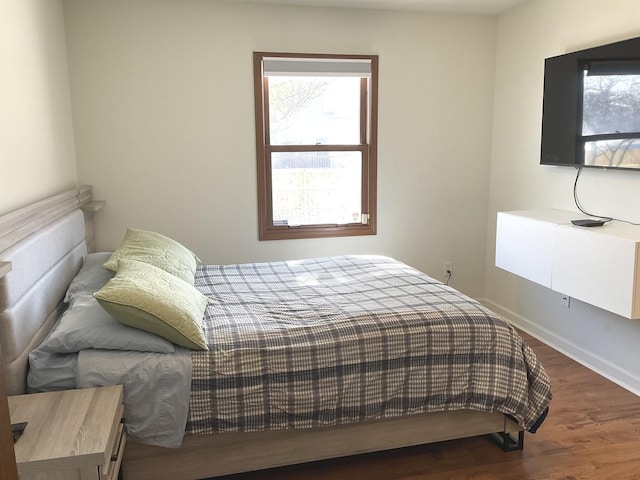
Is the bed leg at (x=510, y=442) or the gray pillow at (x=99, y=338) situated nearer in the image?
the gray pillow at (x=99, y=338)

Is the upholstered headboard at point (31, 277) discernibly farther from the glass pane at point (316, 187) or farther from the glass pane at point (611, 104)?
the glass pane at point (611, 104)

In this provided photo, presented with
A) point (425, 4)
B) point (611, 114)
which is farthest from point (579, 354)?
point (425, 4)

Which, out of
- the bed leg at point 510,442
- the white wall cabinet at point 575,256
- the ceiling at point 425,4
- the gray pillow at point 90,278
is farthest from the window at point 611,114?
the gray pillow at point 90,278

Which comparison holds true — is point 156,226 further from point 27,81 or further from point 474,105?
point 474,105

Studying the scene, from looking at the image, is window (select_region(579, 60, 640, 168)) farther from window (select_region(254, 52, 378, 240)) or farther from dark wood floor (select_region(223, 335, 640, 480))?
window (select_region(254, 52, 378, 240))

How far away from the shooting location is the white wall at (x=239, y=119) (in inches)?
146

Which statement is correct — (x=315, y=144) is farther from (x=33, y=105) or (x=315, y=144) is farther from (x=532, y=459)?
(x=532, y=459)

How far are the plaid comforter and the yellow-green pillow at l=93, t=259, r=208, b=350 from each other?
0.10 m

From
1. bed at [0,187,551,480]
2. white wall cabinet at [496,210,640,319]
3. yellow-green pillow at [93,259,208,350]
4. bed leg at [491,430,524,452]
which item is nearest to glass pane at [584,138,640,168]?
white wall cabinet at [496,210,640,319]

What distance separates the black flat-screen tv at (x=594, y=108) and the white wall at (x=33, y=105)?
3025 mm

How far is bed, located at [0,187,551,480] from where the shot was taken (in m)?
2.08

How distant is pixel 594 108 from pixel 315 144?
185cm

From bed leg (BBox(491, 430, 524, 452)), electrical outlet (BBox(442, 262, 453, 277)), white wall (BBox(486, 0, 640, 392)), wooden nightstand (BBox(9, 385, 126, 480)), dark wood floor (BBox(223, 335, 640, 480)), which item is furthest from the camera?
electrical outlet (BBox(442, 262, 453, 277))

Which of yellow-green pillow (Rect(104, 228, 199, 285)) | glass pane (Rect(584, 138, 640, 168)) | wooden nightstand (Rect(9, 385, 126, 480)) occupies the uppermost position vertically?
glass pane (Rect(584, 138, 640, 168))
